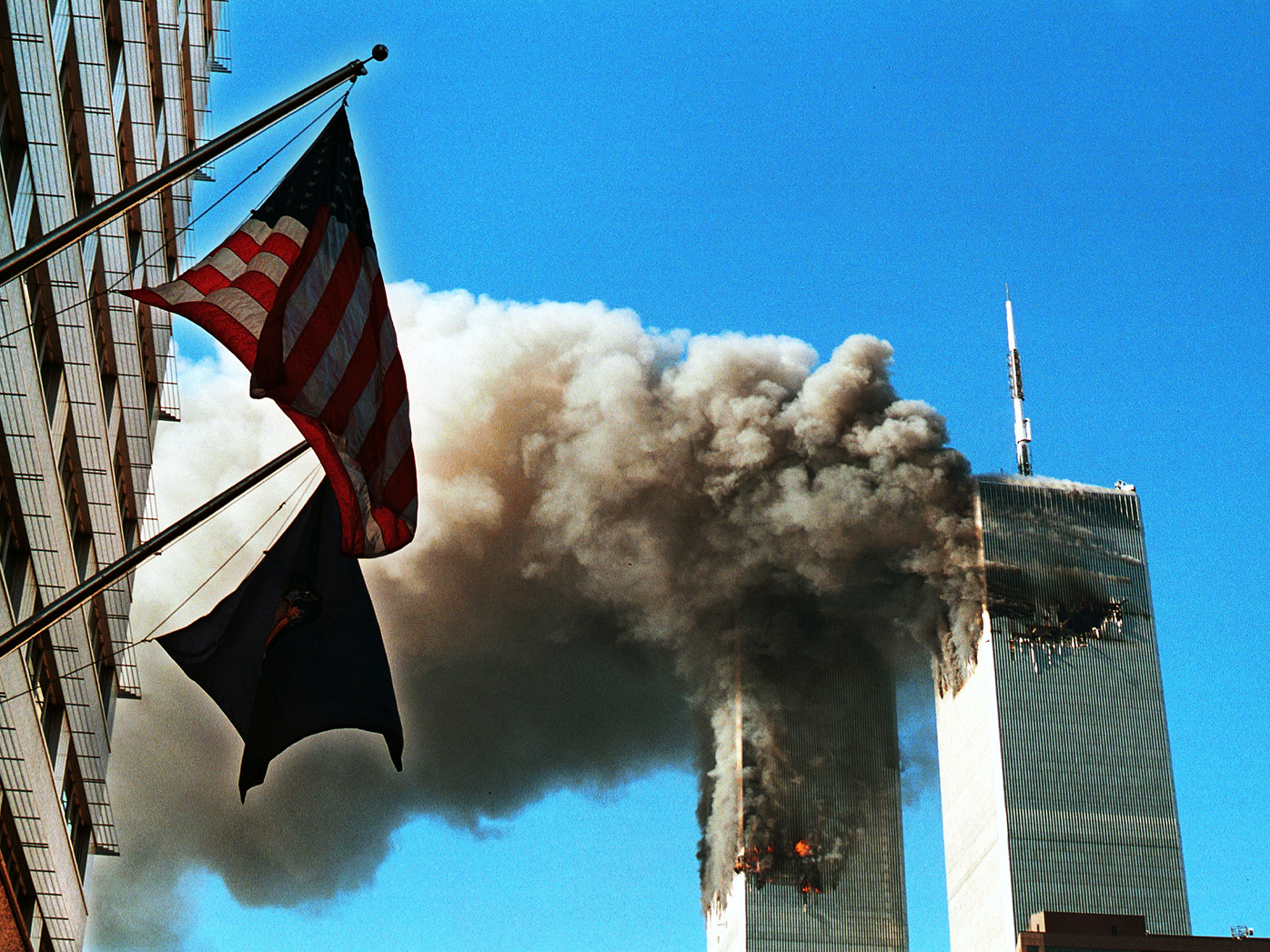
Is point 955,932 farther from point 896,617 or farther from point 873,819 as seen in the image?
point 896,617

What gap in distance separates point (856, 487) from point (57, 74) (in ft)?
242

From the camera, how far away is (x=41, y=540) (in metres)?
21.9

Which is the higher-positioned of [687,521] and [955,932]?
[687,521]

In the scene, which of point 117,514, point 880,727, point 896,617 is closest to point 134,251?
point 117,514

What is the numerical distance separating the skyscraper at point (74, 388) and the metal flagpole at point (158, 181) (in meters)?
6.52

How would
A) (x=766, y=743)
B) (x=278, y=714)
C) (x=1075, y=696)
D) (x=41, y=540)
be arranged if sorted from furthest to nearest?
(x=766, y=743), (x=1075, y=696), (x=41, y=540), (x=278, y=714)

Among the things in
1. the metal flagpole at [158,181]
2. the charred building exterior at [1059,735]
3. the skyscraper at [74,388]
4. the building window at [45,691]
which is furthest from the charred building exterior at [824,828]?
the metal flagpole at [158,181]

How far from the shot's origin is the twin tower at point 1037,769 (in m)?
97.6

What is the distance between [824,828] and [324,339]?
103m

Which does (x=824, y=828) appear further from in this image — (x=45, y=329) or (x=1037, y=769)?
(x=45, y=329)

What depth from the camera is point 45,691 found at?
23.6 metres

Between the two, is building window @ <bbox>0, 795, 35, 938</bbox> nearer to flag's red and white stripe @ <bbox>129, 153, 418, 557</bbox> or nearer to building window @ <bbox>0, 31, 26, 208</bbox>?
building window @ <bbox>0, 31, 26, 208</bbox>

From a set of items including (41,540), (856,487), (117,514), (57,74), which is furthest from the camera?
(856,487)

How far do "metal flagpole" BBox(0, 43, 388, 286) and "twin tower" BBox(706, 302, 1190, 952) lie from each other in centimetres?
8743
